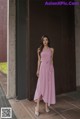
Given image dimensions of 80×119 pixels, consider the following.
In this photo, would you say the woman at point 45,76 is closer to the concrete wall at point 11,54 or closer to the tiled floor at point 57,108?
the tiled floor at point 57,108

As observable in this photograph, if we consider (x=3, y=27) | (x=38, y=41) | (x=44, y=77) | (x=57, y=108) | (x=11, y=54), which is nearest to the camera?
(x=44, y=77)

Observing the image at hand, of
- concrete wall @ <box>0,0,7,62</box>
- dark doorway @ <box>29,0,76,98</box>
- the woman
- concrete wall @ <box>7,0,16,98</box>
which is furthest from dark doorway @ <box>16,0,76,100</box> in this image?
concrete wall @ <box>0,0,7,62</box>

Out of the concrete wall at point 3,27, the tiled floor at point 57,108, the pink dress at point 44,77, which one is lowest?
the tiled floor at point 57,108

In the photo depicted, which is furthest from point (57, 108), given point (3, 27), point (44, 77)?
point (3, 27)

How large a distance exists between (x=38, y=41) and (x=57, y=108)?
200cm

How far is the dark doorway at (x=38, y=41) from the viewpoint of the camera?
745cm

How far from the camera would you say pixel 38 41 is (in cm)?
754

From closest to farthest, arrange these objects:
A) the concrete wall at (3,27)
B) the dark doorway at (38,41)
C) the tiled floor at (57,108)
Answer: the tiled floor at (57,108), the dark doorway at (38,41), the concrete wall at (3,27)

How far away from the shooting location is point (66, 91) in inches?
332

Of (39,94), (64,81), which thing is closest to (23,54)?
(64,81)

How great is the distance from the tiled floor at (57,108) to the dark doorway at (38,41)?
1.19 feet

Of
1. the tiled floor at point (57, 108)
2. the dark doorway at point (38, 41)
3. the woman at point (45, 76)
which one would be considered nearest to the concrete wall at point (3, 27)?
the dark doorway at point (38, 41)

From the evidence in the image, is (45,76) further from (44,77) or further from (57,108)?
(57,108)

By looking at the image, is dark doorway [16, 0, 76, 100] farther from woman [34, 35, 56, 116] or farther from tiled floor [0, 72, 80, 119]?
woman [34, 35, 56, 116]
